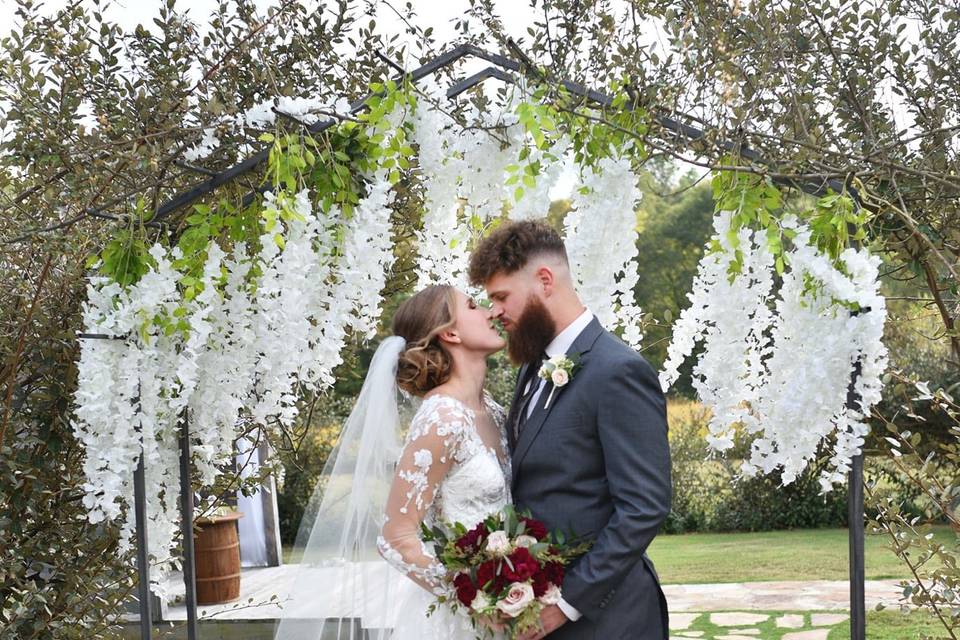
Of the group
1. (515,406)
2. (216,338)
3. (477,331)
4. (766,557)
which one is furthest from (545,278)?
(766,557)

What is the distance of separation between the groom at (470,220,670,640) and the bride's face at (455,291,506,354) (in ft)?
0.32

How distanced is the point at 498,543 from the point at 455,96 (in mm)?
1419

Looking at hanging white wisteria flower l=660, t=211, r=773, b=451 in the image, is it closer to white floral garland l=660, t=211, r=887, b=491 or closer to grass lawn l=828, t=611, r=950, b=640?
white floral garland l=660, t=211, r=887, b=491

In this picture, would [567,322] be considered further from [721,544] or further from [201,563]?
[721,544]

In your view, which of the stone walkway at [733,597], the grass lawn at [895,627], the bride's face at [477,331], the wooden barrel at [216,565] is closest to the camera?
the bride's face at [477,331]

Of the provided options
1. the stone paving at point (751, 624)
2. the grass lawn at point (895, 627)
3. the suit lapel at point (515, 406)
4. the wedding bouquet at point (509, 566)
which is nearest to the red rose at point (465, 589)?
the wedding bouquet at point (509, 566)

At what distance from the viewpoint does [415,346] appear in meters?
2.65

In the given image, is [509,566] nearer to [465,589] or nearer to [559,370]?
[465,589]

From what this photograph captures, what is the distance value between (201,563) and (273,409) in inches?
180

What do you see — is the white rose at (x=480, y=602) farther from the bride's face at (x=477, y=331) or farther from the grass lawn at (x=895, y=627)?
the grass lawn at (x=895, y=627)

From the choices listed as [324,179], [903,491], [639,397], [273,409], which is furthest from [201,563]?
[903,491]

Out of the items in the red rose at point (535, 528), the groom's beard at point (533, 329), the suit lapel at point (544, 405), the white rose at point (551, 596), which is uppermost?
the groom's beard at point (533, 329)

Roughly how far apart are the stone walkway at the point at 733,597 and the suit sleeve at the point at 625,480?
179 inches

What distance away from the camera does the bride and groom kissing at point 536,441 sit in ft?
7.32
